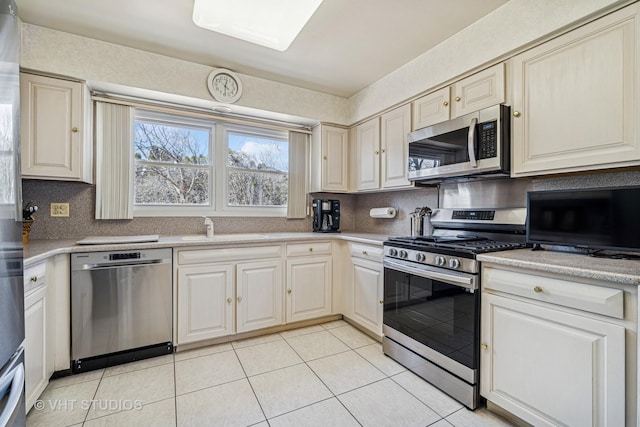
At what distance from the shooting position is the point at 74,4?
1879 mm

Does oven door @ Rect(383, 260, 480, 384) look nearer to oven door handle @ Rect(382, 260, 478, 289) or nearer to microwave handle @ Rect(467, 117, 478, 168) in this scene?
oven door handle @ Rect(382, 260, 478, 289)

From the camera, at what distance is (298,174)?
11.1 feet

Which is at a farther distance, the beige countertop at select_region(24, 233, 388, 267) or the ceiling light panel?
the beige countertop at select_region(24, 233, 388, 267)

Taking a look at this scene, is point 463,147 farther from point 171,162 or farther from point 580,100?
point 171,162

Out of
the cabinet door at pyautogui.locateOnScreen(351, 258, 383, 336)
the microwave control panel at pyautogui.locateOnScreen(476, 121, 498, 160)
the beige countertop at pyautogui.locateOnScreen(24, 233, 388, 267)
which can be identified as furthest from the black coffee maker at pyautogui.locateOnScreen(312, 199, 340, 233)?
the microwave control panel at pyautogui.locateOnScreen(476, 121, 498, 160)

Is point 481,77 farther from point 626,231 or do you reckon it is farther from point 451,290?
point 451,290

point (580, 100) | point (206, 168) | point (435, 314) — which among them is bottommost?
point (435, 314)

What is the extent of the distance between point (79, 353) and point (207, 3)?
2397mm

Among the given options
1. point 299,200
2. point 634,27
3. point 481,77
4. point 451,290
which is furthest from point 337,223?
point 634,27

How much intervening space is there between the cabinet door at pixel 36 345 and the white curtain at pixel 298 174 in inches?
84.7

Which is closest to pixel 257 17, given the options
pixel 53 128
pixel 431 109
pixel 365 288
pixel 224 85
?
pixel 224 85

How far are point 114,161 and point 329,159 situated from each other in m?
2.07

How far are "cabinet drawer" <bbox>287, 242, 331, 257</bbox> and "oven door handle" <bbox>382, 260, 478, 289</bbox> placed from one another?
0.79 metres

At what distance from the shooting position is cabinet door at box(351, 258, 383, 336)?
2.51 m
